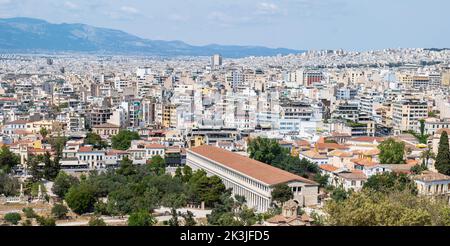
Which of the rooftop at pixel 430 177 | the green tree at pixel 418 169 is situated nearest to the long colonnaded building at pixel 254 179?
the rooftop at pixel 430 177

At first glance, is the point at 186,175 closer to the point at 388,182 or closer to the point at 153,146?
the point at 153,146

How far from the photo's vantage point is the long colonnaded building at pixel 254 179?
8.65 metres

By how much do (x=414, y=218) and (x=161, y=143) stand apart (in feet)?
31.5

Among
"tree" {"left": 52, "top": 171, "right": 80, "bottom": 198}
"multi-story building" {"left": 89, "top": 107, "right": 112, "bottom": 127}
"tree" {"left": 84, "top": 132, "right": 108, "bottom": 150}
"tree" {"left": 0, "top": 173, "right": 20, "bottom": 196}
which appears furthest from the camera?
"multi-story building" {"left": 89, "top": 107, "right": 112, "bottom": 127}

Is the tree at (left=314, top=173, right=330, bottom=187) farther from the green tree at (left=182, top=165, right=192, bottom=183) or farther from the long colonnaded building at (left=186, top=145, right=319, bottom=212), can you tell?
the green tree at (left=182, top=165, right=192, bottom=183)

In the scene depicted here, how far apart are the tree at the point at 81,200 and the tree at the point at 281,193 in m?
2.32

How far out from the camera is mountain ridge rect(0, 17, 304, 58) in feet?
102

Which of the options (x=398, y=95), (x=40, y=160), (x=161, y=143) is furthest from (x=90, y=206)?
(x=398, y=95)

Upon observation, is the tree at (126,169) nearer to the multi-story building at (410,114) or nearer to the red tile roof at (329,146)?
the red tile roof at (329,146)

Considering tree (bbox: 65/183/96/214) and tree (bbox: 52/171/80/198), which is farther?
tree (bbox: 52/171/80/198)

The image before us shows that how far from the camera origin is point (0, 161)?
37.0 feet

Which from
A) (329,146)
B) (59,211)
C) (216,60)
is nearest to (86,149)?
(59,211)

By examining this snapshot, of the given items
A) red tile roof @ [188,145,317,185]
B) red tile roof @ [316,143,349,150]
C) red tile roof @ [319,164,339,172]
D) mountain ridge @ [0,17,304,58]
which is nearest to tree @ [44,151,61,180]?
red tile roof @ [188,145,317,185]

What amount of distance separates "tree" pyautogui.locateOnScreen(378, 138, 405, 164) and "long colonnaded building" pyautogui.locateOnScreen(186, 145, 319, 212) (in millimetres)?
2223
